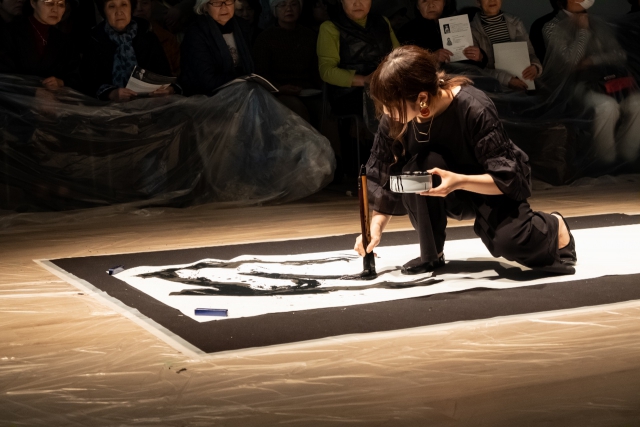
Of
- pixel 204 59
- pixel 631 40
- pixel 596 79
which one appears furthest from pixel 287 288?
pixel 631 40

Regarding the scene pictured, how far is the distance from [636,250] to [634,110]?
2423mm

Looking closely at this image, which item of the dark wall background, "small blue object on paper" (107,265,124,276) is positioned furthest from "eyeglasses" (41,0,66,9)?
the dark wall background

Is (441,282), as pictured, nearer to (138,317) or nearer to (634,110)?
(138,317)

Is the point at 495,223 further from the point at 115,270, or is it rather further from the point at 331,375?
the point at 115,270

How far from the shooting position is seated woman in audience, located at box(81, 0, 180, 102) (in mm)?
4738

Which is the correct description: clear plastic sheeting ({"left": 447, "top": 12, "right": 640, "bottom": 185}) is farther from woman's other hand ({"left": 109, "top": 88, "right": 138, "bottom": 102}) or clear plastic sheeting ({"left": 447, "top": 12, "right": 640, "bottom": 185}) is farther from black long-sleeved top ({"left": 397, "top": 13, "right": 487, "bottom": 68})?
woman's other hand ({"left": 109, "top": 88, "right": 138, "bottom": 102})

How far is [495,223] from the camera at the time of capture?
2.75m

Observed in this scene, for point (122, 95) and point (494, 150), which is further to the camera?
point (122, 95)

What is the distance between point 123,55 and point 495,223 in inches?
105

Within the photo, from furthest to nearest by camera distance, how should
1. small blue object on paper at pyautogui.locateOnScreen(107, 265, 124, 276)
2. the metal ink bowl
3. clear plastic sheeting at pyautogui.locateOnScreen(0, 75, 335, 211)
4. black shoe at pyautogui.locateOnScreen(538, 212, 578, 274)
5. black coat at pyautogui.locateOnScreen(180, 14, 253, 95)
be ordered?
1. black coat at pyautogui.locateOnScreen(180, 14, 253, 95)
2. clear plastic sheeting at pyautogui.locateOnScreen(0, 75, 335, 211)
3. small blue object on paper at pyautogui.locateOnScreen(107, 265, 124, 276)
4. black shoe at pyautogui.locateOnScreen(538, 212, 578, 274)
5. the metal ink bowl

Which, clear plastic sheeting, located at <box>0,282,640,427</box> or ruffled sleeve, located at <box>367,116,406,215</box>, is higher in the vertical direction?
ruffled sleeve, located at <box>367,116,406,215</box>

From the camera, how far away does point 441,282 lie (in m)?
2.73

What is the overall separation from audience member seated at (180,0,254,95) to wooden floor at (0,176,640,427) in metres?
2.32

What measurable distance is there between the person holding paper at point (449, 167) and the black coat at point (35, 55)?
2.35m
